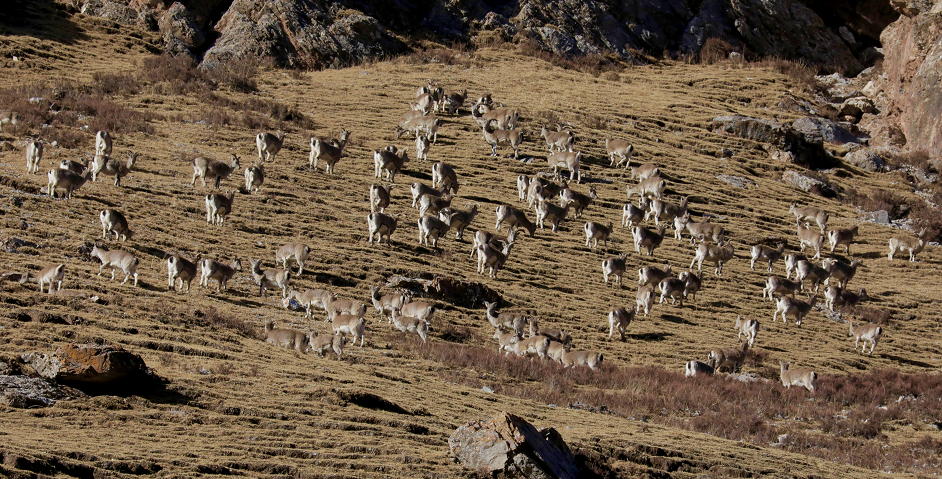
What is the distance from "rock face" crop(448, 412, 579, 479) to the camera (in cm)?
1286

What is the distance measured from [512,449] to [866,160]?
51.1 meters

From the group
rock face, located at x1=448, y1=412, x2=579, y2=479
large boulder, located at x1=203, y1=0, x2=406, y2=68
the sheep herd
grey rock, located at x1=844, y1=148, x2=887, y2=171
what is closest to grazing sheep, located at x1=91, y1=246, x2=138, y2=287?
the sheep herd

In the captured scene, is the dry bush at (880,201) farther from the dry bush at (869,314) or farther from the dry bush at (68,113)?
the dry bush at (68,113)

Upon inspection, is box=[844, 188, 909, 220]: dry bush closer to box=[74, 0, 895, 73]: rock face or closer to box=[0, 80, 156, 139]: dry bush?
box=[74, 0, 895, 73]: rock face

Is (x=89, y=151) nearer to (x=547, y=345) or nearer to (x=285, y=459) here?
(x=547, y=345)

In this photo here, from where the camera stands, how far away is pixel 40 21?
62031mm

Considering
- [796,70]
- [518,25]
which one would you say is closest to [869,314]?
[796,70]

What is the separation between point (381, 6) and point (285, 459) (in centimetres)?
6654

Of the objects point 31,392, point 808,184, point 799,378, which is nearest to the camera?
point 31,392

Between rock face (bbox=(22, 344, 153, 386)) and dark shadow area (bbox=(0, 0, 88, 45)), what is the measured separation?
5151 cm

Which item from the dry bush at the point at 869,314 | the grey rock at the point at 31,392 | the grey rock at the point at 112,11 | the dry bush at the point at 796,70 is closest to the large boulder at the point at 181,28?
the grey rock at the point at 112,11

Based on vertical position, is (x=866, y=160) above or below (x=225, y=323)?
above

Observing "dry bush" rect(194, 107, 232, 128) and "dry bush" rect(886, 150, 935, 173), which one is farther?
"dry bush" rect(886, 150, 935, 173)

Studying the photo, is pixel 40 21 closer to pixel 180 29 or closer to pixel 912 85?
pixel 180 29
